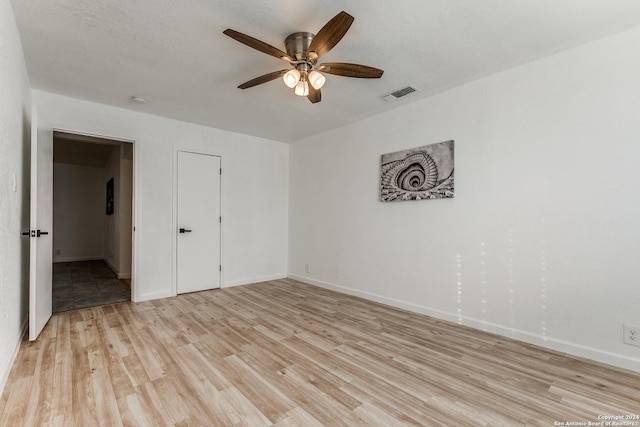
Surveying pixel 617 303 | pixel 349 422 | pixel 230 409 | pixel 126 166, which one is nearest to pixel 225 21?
pixel 230 409

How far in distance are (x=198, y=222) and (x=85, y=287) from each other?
2.13 m

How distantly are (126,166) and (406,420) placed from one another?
587 cm

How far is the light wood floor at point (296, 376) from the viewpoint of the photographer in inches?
65.1

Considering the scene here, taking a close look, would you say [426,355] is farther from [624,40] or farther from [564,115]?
[624,40]

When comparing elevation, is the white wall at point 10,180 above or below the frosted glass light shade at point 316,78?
below

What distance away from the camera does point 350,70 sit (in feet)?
7.43

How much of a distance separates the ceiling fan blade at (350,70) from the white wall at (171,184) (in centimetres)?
284

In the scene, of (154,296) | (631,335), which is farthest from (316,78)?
(154,296)

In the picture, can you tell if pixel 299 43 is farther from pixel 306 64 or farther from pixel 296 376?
pixel 296 376

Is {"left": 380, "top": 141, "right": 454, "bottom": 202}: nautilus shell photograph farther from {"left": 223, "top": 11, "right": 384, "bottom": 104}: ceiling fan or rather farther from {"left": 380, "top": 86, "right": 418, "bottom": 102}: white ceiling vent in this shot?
{"left": 223, "top": 11, "right": 384, "bottom": 104}: ceiling fan

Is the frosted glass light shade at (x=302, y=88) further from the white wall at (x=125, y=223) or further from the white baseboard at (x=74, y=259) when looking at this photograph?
the white baseboard at (x=74, y=259)

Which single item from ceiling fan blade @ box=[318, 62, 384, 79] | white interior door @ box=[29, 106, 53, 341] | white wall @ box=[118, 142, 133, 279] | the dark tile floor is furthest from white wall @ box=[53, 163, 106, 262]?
ceiling fan blade @ box=[318, 62, 384, 79]

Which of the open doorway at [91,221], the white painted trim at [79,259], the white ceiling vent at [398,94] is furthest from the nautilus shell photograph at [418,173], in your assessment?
the white painted trim at [79,259]

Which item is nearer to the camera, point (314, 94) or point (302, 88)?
point (302, 88)
